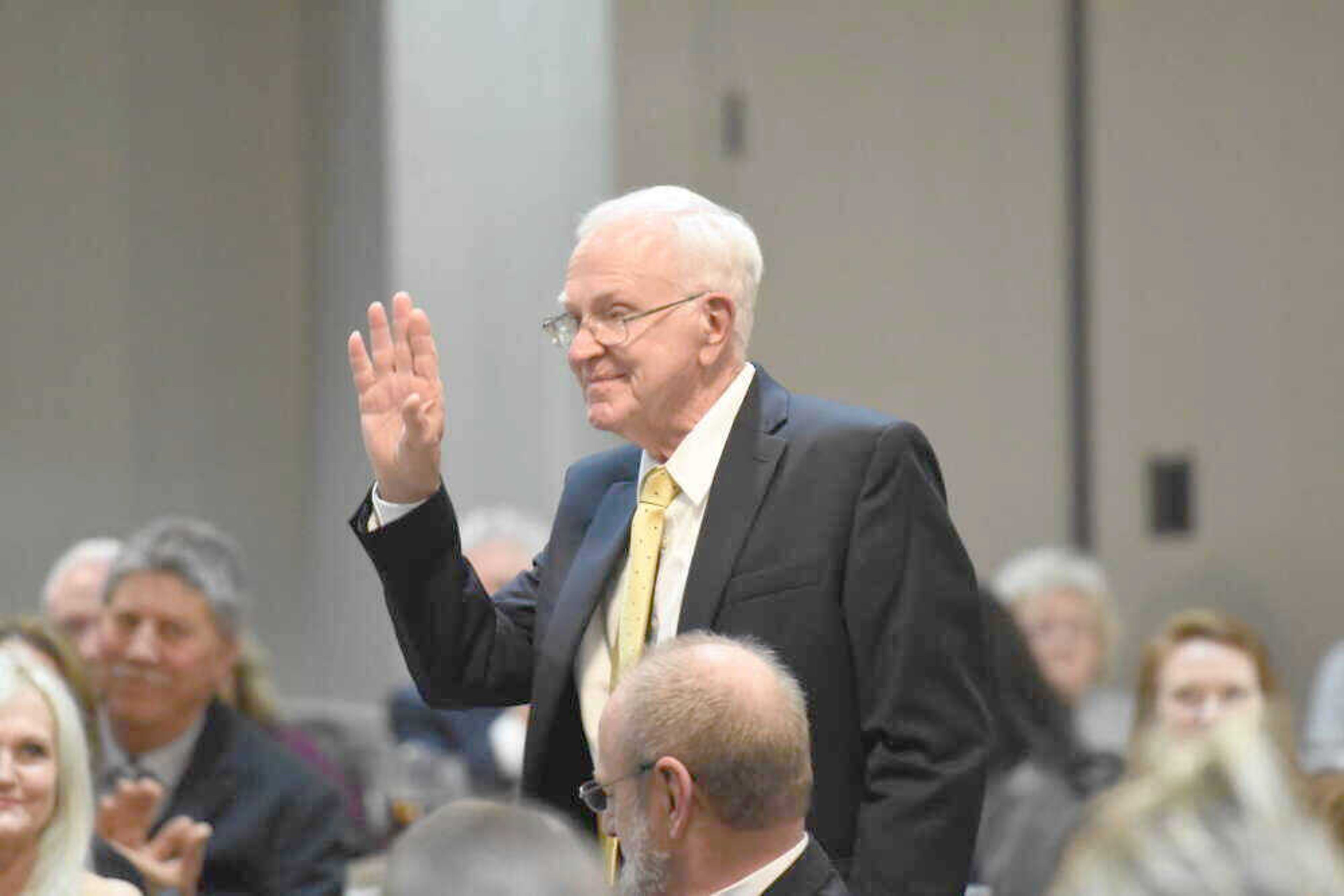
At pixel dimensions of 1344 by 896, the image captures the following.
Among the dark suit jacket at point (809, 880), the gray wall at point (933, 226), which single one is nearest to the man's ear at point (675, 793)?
the dark suit jacket at point (809, 880)

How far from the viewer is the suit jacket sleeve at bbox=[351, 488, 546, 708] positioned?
295 centimetres

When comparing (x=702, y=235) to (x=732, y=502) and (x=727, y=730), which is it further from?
(x=727, y=730)

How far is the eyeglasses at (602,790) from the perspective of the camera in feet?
8.35

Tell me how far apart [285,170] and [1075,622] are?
2.87 metres

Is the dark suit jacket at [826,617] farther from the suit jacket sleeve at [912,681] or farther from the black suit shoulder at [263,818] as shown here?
the black suit shoulder at [263,818]

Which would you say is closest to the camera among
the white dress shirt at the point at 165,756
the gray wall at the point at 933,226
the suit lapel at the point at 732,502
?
the suit lapel at the point at 732,502

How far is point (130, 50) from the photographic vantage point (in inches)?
311

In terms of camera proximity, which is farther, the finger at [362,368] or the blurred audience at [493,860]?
the finger at [362,368]

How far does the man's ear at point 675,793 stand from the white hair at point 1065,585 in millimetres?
4714

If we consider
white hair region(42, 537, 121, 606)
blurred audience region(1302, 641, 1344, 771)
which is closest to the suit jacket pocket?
white hair region(42, 537, 121, 606)

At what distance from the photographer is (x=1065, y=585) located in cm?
727

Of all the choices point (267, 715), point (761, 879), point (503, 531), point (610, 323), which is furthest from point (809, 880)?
point (503, 531)

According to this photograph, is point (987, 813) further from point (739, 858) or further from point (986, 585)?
point (739, 858)

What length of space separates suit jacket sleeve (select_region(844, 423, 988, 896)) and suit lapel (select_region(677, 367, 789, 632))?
0.13 metres
